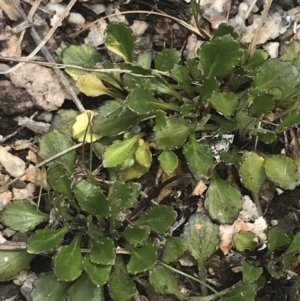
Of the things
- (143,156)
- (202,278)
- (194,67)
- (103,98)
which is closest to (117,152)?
(143,156)

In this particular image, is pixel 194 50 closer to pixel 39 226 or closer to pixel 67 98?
pixel 67 98

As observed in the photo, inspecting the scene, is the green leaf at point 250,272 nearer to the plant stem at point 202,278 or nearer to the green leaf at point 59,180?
the plant stem at point 202,278

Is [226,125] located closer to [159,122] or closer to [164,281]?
[159,122]

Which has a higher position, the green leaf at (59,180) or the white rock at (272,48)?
the white rock at (272,48)

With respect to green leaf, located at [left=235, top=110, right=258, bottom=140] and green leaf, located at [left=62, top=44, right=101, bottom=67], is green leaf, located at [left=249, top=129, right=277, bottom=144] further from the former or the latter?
green leaf, located at [left=62, top=44, right=101, bottom=67]

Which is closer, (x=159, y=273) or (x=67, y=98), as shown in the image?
(x=159, y=273)

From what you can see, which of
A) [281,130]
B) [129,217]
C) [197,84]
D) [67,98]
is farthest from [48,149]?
[281,130]

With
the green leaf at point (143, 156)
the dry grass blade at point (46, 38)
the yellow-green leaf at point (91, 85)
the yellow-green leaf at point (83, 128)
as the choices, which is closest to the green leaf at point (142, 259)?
the green leaf at point (143, 156)
